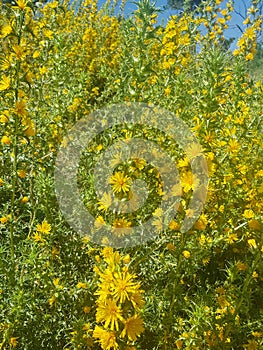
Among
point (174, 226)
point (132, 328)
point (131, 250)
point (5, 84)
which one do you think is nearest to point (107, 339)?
point (132, 328)

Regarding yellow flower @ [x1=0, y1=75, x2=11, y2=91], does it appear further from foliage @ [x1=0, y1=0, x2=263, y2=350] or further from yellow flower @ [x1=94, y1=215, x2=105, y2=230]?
yellow flower @ [x1=94, y1=215, x2=105, y2=230]

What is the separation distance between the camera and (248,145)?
152 inches

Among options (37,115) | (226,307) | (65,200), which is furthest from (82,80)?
(226,307)

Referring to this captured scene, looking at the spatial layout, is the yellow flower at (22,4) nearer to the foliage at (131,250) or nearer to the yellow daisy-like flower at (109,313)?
the foliage at (131,250)

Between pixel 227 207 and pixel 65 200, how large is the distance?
1.32 m

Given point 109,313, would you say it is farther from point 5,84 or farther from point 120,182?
point 5,84

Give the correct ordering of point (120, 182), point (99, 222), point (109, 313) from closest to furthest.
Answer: point (109, 313) < point (120, 182) < point (99, 222)

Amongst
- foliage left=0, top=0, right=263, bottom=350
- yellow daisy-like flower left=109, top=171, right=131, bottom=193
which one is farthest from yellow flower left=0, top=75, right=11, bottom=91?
yellow daisy-like flower left=109, top=171, right=131, bottom=193

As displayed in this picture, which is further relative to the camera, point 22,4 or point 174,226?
point 22,4

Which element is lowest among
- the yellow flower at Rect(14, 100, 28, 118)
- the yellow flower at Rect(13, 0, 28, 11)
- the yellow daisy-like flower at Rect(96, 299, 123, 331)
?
the yellow daisy-like flower at Rect(96, 299, 123, 331)

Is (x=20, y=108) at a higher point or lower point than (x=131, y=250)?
higher

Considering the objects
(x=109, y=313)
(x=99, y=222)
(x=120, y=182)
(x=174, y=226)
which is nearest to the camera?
(x=109, y=313)

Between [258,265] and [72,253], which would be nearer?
[258,265]

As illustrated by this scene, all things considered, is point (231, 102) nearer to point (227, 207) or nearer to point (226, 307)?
point (227, 207)
